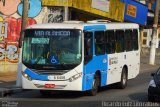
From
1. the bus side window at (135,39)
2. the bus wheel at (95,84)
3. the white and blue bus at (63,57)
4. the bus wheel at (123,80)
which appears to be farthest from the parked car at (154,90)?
the bus side window at (135,39)

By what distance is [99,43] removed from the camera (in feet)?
63.2

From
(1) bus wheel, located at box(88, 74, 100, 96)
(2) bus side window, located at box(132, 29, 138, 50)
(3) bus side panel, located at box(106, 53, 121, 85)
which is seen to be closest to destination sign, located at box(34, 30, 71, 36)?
(1) bus wheel, located at box(88, 74, 100, 96)

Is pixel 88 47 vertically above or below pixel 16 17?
below

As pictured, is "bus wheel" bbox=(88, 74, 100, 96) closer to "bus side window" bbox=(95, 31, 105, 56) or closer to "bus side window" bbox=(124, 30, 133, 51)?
"bus side window" bbox=(95, 31, 105, 56)

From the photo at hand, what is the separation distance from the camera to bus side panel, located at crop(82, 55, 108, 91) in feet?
59.0

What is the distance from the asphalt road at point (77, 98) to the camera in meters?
16.3

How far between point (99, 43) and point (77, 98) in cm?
216

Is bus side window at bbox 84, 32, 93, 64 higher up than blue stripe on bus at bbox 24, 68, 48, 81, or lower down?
higher up

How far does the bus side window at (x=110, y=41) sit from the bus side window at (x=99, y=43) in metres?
0.45

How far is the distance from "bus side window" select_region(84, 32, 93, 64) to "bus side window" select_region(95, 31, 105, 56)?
0.52 m

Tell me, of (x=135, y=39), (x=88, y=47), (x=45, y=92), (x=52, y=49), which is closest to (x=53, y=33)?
(x=52, y=49)

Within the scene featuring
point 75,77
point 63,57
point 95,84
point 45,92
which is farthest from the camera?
→ point 45,92

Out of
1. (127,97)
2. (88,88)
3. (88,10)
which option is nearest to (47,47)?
(88,88)

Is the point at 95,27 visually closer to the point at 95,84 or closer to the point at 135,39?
the point at 95,84
